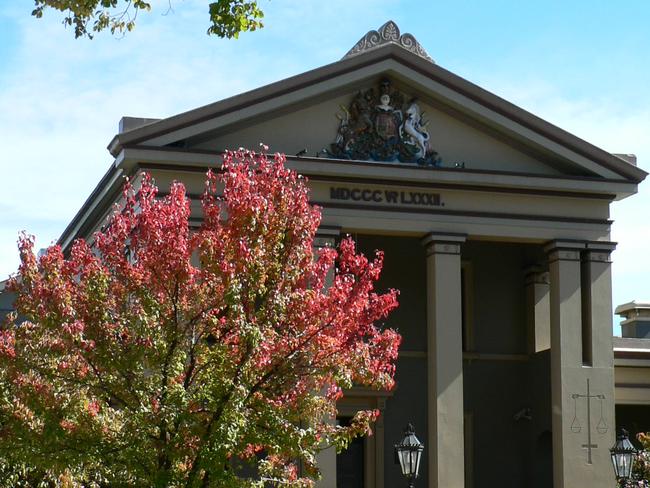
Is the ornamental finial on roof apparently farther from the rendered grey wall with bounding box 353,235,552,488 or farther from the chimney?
the chimney

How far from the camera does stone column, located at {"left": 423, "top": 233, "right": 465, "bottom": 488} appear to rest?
28500 millimetres

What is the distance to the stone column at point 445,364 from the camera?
2850cm

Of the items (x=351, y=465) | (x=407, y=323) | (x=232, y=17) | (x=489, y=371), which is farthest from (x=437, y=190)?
(x=232, y=17)

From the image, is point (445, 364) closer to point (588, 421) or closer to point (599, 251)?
point (588, 421)

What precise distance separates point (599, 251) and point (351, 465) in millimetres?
7503

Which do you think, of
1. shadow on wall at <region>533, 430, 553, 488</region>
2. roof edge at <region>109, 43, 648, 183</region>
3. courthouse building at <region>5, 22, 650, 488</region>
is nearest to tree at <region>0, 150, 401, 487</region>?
roof edge at <region>109, 43, 648, 183</region>

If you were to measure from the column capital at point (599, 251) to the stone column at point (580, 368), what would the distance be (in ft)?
0.07

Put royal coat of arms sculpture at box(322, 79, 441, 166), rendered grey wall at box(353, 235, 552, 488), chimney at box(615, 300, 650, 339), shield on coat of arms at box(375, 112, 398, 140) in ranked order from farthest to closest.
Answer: chimney at box(615, 300, 650, 339) < rendered grey wall at box(353, 235, 552, 488) < shield on coat of arms at box(375, 112, 398, 140) < royal coat of arms sculpture at box(322, 79, 441, 166)

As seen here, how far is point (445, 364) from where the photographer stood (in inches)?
1136

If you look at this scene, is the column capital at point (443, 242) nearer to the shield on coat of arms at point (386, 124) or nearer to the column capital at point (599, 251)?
the shield on coat of arms at point (386, 124)

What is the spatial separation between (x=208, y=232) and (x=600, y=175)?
50.9 ft

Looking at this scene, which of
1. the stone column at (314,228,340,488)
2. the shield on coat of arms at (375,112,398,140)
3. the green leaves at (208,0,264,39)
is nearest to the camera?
the green leaves at (208,0,264,39)

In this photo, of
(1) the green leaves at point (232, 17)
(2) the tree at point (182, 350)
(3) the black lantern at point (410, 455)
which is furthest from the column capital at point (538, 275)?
(1) the green leaves at point (232, 17)

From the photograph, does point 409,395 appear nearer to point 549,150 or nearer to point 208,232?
point 549,150
